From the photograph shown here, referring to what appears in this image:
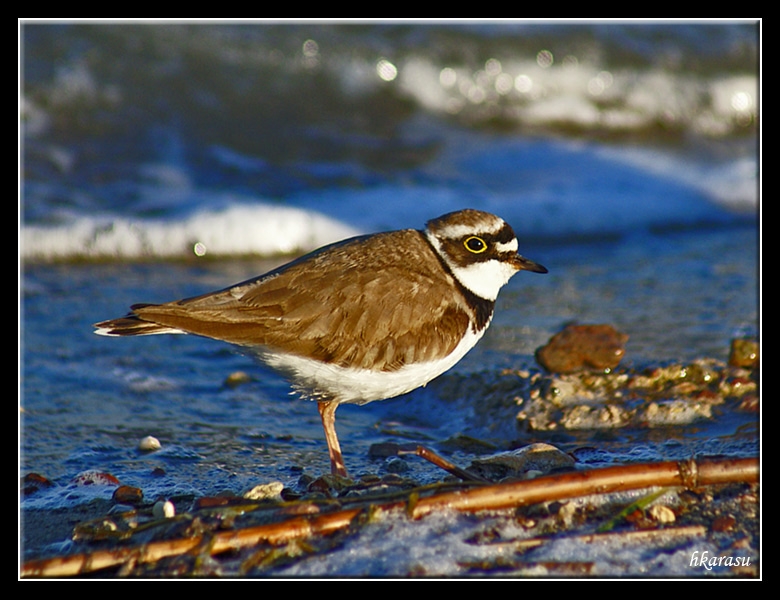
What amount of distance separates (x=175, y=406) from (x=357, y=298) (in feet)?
6.53

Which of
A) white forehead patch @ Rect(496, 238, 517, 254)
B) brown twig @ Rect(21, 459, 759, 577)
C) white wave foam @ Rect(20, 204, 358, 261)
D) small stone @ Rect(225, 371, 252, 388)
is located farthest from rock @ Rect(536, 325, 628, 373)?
white wave foam @ Rect(20, 204, 358, 261)

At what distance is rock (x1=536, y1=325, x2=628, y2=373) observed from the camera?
589 cm

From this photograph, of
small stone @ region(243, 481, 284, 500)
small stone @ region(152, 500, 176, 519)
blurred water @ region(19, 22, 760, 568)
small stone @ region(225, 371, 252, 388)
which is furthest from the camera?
small stone @ region(225, 371, 252, 388)

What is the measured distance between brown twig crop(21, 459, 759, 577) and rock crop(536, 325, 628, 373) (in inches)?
74.5

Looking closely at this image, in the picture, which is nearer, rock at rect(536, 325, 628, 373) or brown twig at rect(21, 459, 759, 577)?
brown twig at rect(21, 459, 759, 577)

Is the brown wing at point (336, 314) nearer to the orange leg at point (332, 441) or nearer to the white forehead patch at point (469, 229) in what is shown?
the white forehead patch at point (469, 229)

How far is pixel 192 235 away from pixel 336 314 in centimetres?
521

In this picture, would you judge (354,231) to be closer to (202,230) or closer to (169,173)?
(202,230)

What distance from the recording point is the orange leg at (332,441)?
4906 mm

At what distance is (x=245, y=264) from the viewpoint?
30.4 feet

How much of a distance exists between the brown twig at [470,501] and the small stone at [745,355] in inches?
76.7

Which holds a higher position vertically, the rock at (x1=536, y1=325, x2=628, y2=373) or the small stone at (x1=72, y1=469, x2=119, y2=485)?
the rock at (x1=536, y1=325, x2=628, y2=373)

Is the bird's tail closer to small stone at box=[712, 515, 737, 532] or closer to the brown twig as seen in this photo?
the brown twig

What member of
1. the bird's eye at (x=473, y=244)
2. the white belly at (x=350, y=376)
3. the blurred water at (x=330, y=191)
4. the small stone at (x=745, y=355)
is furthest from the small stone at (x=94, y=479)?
the small stone at (x=745, y=355)
